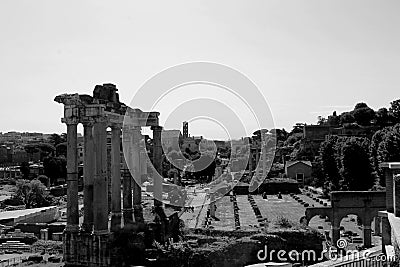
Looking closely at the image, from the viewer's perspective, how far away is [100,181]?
2009 centimetres

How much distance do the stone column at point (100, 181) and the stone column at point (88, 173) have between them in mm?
223

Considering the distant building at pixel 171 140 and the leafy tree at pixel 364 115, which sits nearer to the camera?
the distant building at pixel 171 140

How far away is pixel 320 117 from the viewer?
455ft

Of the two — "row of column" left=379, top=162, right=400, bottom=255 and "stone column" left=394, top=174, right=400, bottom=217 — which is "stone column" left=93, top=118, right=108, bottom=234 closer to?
"row of column" left=379, top=162, right=400, bottom=255

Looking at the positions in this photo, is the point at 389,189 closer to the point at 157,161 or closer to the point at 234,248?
the point at 234,248

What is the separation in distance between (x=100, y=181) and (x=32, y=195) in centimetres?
3695

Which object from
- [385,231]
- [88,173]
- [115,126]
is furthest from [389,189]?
[115,126]

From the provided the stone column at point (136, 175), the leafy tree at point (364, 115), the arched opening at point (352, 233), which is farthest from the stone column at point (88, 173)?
the leafy tree at point (364, 115)

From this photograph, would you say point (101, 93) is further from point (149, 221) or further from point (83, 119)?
point (149, 221)

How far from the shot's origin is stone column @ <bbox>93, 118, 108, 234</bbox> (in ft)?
64.0

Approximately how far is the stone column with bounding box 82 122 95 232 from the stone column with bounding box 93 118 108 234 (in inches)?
8.8

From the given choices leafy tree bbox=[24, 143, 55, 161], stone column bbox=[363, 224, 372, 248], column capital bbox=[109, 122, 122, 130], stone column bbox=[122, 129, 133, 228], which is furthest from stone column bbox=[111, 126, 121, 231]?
leafy tree bbox=[24, 143, 55, 161]

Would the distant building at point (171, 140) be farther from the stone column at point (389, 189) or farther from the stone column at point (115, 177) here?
the stone column at point (389, 189)

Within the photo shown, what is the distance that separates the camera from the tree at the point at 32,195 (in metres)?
52.9
